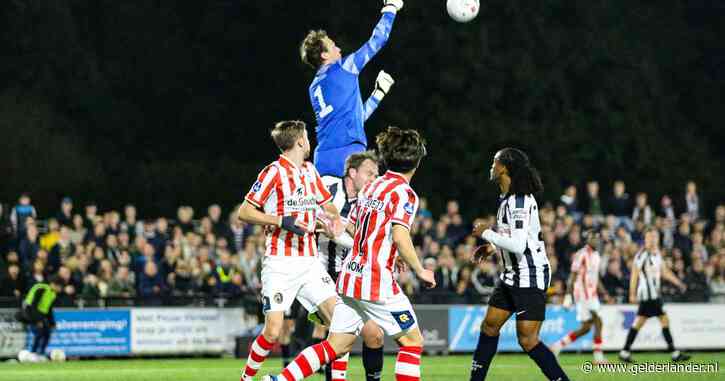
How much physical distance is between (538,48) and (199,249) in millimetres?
18300

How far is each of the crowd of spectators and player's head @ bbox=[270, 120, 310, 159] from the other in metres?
9.11

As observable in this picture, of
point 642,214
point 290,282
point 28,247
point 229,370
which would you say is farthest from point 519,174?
point 642,214

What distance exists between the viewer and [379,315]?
1240cm

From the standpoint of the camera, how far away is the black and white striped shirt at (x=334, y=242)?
14.6m

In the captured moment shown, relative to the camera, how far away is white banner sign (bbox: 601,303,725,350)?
28.2 metres

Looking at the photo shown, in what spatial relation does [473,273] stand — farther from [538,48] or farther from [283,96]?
[283,96]

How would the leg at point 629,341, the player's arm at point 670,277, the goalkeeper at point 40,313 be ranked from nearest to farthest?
the leg at point 629,341, the goalkeeper at point 40,313, the player's arm at point 670,277

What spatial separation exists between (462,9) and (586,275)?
962cm

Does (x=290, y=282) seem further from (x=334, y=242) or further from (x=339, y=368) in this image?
(x=334, y=242)

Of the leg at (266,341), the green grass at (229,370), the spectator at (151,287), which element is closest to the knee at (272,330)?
the leg at (266,341)

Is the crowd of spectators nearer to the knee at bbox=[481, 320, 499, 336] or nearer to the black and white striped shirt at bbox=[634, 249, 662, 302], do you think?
the black and white striped shirt at bbox=[634, 249, 662, 302]

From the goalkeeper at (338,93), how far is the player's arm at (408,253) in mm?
2374

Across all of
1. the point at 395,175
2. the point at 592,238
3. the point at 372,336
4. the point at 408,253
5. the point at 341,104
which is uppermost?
the point at 341,104

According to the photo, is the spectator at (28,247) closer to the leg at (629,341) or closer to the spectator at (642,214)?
the leg at (629,341)
